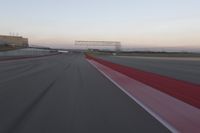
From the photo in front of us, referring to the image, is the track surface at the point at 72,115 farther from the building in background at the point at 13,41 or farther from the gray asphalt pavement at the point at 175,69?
the building in background at the point at 13,41

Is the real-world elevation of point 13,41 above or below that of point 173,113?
below

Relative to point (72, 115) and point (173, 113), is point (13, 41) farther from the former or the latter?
point (72, 115)

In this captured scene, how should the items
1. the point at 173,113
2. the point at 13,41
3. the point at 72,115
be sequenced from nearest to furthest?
the point at 72,115 → the point at 173,113 → the point at 13,41

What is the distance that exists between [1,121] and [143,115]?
11.8 feet

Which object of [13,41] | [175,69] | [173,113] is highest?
[173,113]

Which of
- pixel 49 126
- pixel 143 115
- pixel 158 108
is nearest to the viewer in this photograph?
pixel 49 126

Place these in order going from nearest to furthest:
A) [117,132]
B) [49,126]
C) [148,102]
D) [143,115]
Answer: [117,132] → [49,126] → [143,115] → [148,102]

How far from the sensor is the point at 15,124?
336 inches

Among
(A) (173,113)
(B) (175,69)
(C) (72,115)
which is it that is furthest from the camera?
(B) (175,69)

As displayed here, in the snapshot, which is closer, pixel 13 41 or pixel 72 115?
pixel 72 115

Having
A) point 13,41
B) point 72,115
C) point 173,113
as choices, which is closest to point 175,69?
point 173,113

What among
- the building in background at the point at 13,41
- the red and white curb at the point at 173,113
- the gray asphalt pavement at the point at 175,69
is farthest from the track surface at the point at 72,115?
the building in background at the point at 13,41

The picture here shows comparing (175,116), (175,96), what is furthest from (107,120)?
(175,96)

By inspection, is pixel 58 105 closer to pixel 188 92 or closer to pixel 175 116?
pixel 175 116
